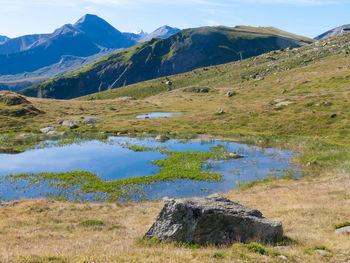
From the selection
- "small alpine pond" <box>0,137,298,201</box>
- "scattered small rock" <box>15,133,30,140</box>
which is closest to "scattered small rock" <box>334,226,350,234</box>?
"small alpine pond" <box>0,137,298,201</box>

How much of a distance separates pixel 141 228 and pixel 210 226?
7.13 m

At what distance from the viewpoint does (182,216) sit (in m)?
16.3

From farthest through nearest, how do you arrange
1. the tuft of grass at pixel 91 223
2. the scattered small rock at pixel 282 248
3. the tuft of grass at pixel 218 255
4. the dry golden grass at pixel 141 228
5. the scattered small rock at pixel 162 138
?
the scattered small rock at pixel 162 138
the tuft of grass at pixel 91 223
the scattered small rock at pixel 282 248
the tuft of grass at pixel 218 255
the dry golden grass at pixel 141 228

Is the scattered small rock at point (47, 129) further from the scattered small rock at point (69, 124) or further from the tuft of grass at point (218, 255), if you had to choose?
the tuft of grass at point (218, 255)

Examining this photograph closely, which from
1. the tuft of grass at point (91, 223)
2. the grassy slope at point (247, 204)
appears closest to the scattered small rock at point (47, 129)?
the grassy slope at point (247, 204)

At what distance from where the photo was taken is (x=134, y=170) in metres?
44.8

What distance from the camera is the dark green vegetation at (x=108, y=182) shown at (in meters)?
34.0

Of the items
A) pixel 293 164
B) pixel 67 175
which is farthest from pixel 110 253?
pixel 293 164

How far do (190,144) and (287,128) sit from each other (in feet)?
95.9

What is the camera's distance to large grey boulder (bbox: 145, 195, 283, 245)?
15.9 metres

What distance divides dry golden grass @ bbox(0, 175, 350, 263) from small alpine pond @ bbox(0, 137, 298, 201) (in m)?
5.09

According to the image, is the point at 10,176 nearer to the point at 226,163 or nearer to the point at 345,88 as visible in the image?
the point at 226,163

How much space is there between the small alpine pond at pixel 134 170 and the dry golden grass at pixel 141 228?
509 centimetres

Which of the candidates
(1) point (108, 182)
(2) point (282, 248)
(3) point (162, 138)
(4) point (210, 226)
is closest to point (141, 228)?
(4) point (210, 226)
